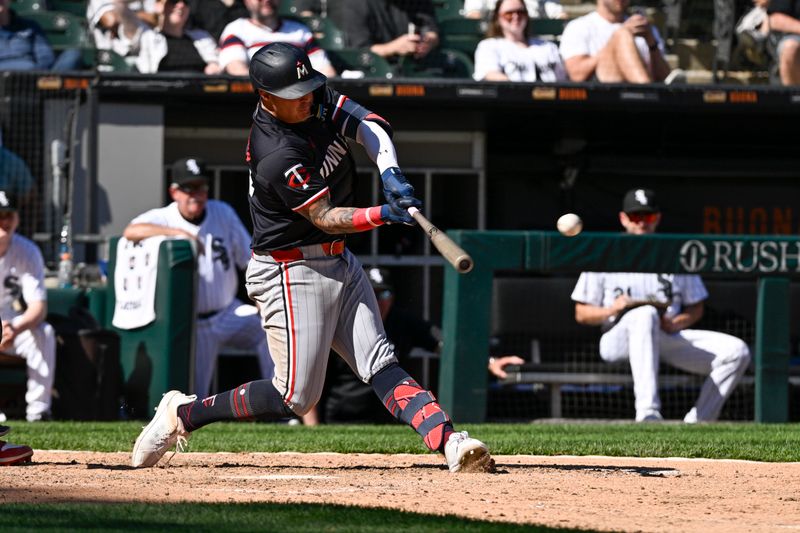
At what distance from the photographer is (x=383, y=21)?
432 inches

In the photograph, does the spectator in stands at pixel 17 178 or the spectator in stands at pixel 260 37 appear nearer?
the spectator in stands at pixel 17 178

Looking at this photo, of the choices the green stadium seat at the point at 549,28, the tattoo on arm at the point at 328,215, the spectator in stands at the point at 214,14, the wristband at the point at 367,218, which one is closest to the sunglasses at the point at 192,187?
the spectator in stands at the point at 214,14

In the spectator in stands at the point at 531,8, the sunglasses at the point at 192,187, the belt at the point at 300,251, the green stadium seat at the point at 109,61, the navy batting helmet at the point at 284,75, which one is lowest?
the belt at the point at 300,251

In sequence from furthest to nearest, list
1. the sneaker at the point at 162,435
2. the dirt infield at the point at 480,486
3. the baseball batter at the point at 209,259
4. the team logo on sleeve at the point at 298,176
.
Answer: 1. the baseball batter at the point at 209,259
2. the sneaker at the point at 162,435
3. the team logo on sleeve at the point at 298,176
4. the dirt infield at the point at 480,486

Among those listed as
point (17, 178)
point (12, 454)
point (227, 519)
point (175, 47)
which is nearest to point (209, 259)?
point (17, 178)

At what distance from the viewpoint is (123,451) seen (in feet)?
20.4

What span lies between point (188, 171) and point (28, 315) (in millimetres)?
1334

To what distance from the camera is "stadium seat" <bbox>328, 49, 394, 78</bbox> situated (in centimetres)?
1046

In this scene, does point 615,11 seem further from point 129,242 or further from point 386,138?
point 386,138

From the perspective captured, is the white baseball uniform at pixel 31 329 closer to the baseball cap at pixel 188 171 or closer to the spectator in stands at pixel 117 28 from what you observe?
the baseball cap at pixel 188 171

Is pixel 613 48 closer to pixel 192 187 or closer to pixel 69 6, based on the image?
pixel 192 187

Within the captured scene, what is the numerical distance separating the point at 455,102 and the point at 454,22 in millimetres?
1546

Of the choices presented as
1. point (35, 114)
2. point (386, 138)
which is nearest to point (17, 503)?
point (386, 138)

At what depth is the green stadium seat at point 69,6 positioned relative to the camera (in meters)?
11.5
